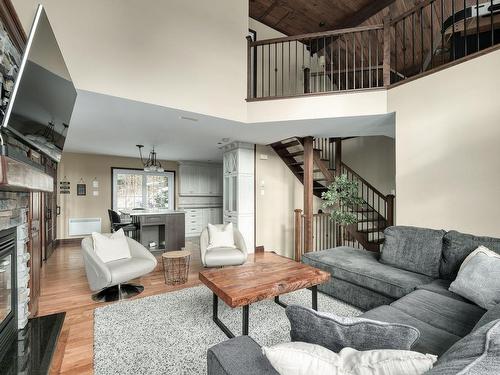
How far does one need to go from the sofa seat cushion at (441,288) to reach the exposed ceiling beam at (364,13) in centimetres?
464

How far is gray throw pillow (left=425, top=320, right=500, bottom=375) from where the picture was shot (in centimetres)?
55

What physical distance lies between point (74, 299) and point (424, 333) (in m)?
3.43

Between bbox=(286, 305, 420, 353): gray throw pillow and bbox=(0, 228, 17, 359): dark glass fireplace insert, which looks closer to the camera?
bbox=(286, 305, 420, 353): gray throw pillow

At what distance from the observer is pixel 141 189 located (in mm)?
7094

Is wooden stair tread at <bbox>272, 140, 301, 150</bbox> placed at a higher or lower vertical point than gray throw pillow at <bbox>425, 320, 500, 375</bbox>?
higher

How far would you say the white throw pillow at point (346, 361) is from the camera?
70 centimetres

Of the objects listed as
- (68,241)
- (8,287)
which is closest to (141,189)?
(68,241)

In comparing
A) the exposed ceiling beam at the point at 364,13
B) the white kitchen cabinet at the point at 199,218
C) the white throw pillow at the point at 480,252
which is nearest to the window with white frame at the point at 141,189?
the white kitchen cabinet at the point at 199,218

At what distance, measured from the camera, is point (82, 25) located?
8.05 ft

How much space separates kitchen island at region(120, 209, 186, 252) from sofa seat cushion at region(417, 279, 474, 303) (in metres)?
4.12

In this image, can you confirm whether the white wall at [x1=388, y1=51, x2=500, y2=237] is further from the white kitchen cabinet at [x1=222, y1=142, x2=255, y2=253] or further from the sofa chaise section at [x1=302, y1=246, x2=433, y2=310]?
the white kitchen cabinet at [x1=222, y1=142, x2=255, y2=253]

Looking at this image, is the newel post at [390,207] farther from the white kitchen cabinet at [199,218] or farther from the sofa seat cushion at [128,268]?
the white kitchen cabinet at [199,218]

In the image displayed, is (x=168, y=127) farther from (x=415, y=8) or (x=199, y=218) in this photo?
(x=199, y=218)

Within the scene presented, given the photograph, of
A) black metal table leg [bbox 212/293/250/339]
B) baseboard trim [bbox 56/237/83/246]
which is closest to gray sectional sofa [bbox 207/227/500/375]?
black metal table leg [bbox 212/293/250/339]
